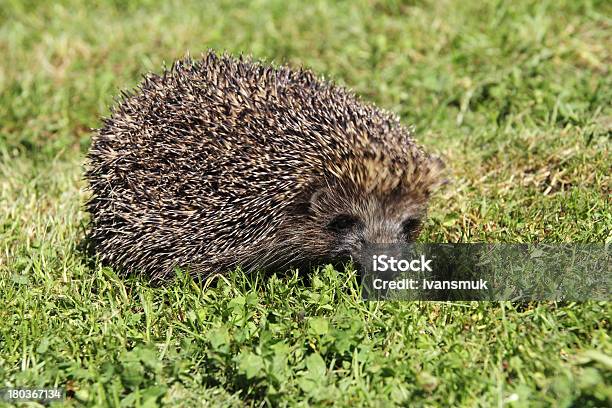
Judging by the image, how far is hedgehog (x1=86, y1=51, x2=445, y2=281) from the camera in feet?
19.0

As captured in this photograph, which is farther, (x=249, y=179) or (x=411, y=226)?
(x=411, y=226)

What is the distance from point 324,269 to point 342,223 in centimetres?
41

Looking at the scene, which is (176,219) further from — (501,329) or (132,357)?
(501,329)

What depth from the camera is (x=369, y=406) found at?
4.55 meters

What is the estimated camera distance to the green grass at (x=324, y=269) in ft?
15.5

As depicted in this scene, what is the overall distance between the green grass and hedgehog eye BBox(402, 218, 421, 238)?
233 mm

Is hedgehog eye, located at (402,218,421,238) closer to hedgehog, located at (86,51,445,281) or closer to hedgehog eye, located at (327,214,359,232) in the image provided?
hedgehog, located at (86,51,445,281)

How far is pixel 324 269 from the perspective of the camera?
5.79m

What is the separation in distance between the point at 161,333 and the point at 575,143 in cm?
407

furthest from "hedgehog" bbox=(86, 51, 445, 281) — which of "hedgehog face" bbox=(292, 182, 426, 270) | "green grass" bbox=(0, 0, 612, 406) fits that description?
"green grass" bbox=(0, 0, 612, 406)

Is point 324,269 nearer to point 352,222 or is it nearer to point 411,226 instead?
point 352,222

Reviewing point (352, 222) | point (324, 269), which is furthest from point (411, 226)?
point (324, 269)

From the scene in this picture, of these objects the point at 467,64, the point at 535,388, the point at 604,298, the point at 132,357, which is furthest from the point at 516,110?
the point at 132,357

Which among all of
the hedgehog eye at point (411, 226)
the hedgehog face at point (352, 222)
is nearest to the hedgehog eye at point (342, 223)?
the hedgehog face at point (352, 222)
